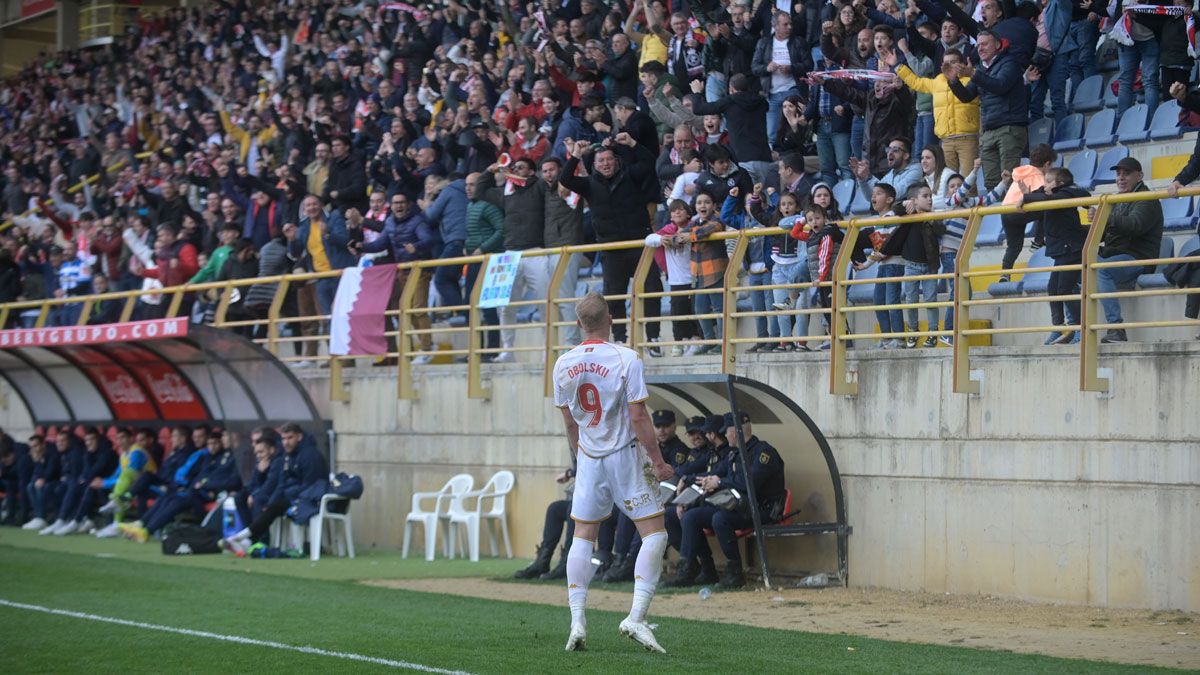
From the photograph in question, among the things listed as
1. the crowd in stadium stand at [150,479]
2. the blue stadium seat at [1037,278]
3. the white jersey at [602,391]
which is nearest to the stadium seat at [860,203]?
the blue stadium seat at [1037,278]

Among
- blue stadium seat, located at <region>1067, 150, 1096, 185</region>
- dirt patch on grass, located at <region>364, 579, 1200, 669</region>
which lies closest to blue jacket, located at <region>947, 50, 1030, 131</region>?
blue stadium seat, located at <region>1067, 150, 1096, 185</region>

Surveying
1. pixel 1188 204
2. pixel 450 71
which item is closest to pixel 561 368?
pixel 1188 204

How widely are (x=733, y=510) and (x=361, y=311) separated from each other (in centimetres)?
724

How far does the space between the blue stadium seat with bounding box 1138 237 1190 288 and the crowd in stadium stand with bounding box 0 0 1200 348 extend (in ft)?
1.00

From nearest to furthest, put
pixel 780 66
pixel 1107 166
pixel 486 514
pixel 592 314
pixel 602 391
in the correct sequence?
pixel 592 314, pixel 602 391, pixel 1107 166, pixel 486 514, pixel 780 66

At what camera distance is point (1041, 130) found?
55.3 feet

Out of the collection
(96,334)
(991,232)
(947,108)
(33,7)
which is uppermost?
(33,7)

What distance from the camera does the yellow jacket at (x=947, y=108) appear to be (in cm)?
1631

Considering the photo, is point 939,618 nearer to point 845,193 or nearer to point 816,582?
point 816,582

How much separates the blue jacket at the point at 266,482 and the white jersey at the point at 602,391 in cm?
997

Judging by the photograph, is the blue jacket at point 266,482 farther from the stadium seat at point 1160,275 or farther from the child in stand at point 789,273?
the stadium seat at point 1160,275

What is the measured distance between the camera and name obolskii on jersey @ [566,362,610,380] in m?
9.77

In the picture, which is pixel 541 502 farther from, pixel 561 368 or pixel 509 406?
pixel 561 368

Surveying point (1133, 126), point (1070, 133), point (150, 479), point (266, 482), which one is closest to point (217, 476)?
point (266, 482)
